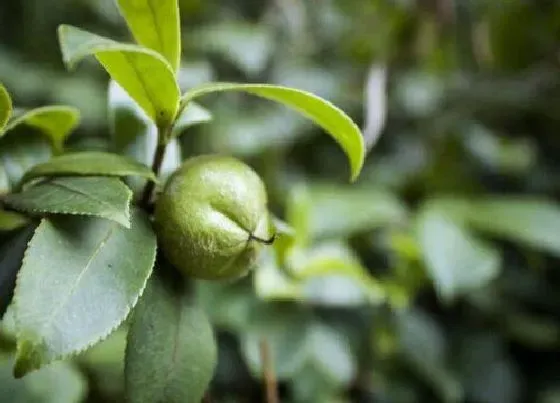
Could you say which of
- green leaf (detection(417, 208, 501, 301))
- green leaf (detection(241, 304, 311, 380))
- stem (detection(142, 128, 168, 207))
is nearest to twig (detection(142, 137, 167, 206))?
stem (detection(142, 128, 168, 207))

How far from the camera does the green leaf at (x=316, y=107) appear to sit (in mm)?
353

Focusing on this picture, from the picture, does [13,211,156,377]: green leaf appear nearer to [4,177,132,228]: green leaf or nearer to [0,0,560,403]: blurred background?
[4,177,132,228]: green leaf

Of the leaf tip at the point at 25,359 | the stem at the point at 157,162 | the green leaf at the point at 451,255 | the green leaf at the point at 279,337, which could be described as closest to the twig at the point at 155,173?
the stem at the point at 157,162

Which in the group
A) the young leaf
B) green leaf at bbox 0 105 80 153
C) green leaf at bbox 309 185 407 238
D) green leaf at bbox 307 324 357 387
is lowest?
green leaf at bbox 307 324 357 387

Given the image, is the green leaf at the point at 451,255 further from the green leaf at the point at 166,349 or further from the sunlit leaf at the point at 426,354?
the green leaf at the point at 166,349

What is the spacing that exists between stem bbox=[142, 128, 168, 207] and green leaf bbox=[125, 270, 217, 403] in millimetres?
39

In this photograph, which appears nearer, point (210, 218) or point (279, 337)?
point (210, 218)

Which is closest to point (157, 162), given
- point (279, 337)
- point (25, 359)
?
point (25, 359)

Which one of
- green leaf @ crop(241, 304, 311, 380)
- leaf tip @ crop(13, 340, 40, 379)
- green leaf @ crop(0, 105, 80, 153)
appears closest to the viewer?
leaf tip @ crop(13, 340, 40, 379)

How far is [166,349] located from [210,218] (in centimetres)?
7

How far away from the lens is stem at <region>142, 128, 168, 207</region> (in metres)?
0.38

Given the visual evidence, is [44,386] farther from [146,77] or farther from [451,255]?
[451,255]

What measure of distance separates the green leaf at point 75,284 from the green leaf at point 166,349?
4 centimetres

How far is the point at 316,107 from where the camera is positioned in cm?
37
